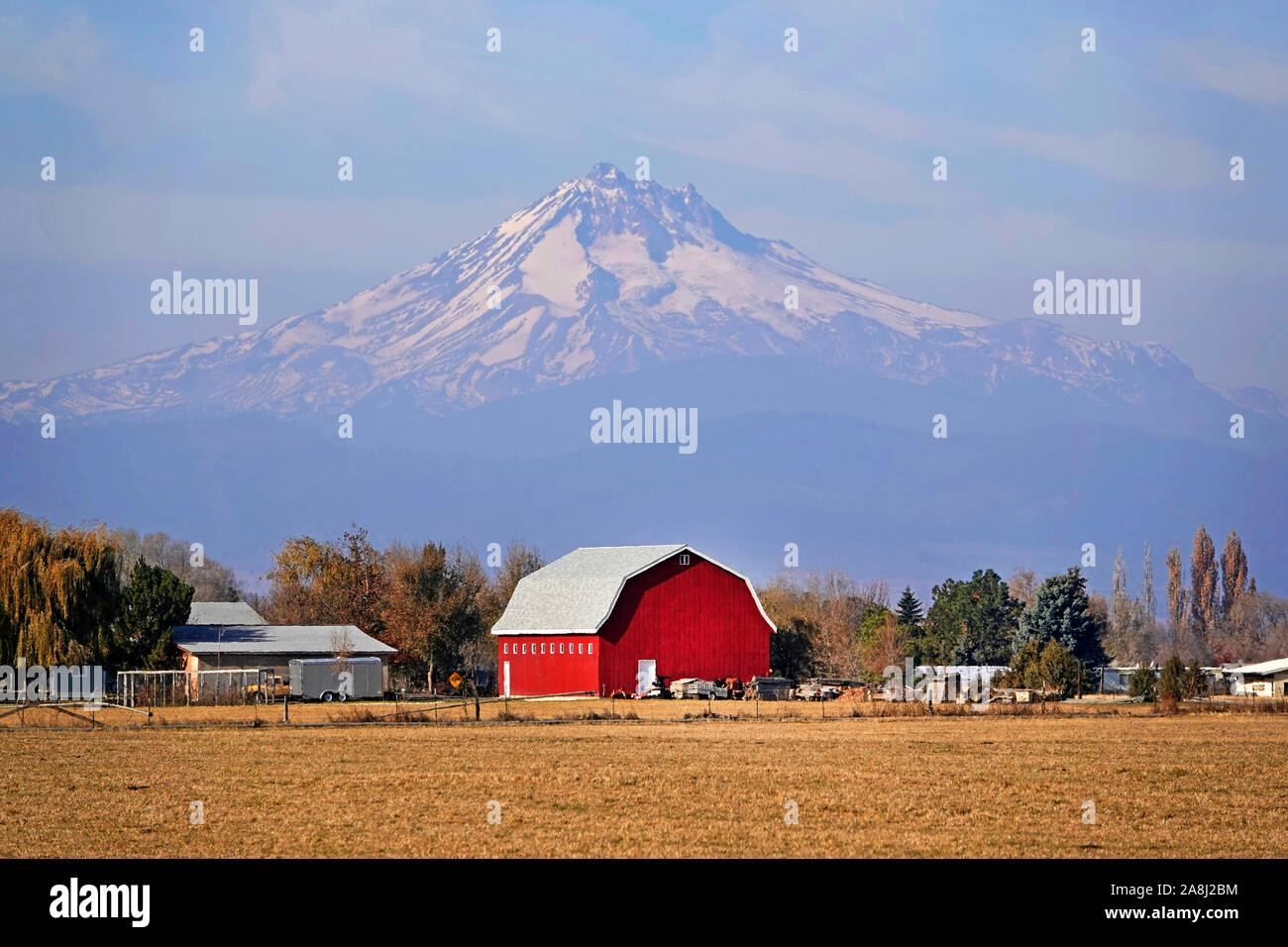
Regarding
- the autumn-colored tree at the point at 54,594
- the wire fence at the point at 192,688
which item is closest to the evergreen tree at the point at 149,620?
the wire fence at the point at 192,688

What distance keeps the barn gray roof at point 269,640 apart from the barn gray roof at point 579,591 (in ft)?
25.3

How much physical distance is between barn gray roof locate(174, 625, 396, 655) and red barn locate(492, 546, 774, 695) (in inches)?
300

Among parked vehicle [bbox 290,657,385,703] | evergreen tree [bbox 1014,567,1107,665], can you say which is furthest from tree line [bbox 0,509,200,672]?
evergreen tree [bbox 1014,567,1107,665]

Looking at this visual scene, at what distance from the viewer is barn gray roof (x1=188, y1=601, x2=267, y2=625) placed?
3666 inches

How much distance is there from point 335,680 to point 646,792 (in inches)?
1886

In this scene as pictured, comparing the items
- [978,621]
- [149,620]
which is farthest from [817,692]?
[978,621]

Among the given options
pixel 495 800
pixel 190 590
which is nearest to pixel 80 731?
pixel 495 800

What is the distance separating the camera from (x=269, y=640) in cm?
8162

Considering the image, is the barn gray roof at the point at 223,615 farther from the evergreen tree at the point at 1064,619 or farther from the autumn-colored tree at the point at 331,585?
the evergreen tree at the point at 1064,619

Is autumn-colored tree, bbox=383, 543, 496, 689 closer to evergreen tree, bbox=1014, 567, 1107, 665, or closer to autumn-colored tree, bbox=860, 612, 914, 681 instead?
autumn-colored tree, bbox=860, 612, 914, 681

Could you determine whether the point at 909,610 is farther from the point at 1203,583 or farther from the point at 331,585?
the point at 1203,583

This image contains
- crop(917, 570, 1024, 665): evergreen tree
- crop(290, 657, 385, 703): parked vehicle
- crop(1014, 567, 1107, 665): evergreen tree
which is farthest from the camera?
crop(917, 570, 1024, 665): evergreen tree

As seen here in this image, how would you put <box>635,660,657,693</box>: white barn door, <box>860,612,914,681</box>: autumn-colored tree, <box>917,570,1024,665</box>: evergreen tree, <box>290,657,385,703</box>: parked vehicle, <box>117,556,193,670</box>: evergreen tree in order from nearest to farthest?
<box>290,657,385,703</box>: parked vehicle → <box>117,556,193,670</box>: evergreen tree → <box>635,660,657,693</box>: white barn door → <box>860,612,914,681</box>: autumn-colored tree → <box>917,570,1024,665</box>: evergreen tree
